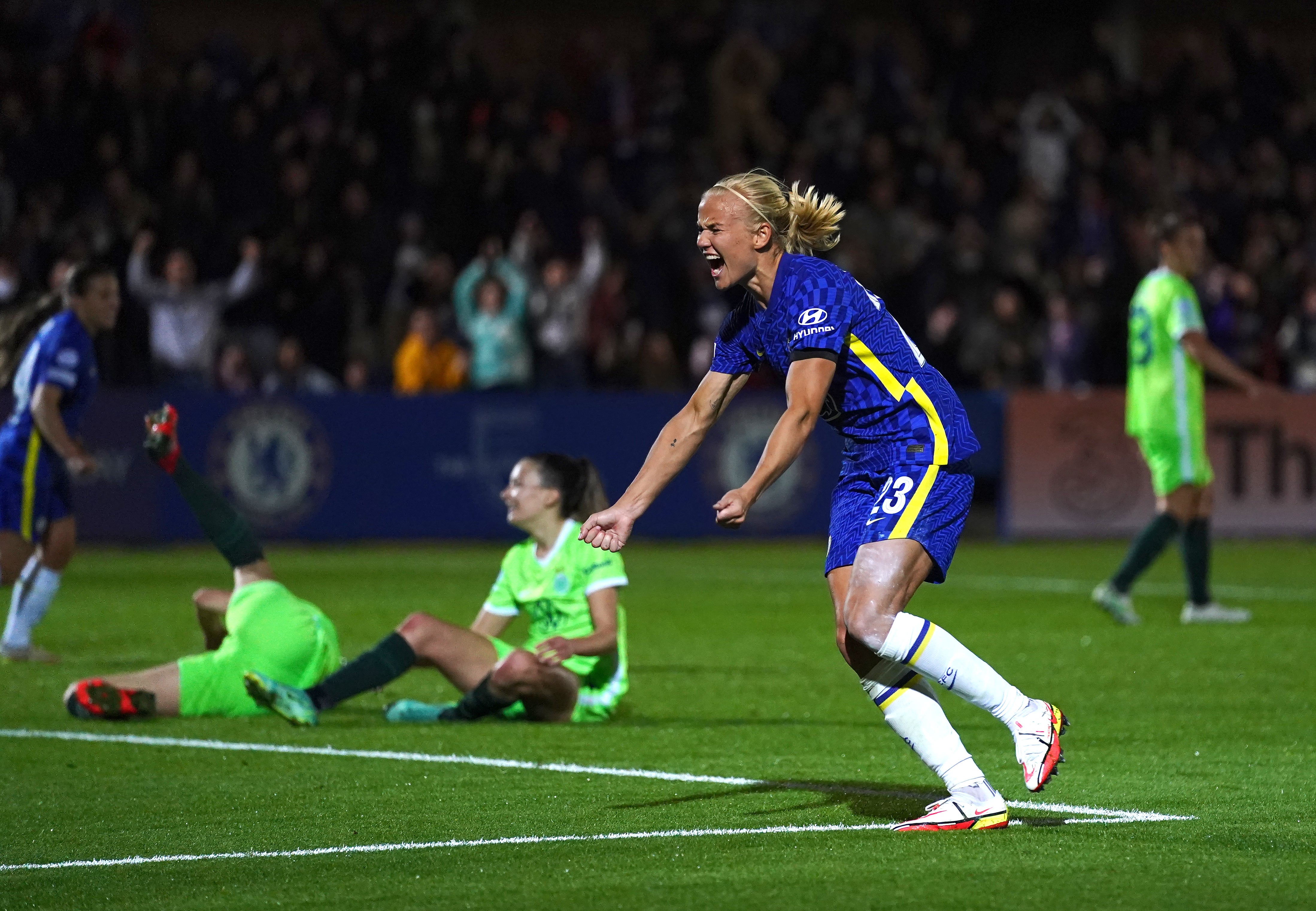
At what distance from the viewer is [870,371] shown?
6.06 m

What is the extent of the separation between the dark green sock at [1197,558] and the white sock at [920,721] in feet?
23.0

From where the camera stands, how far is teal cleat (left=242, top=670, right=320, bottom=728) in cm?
796

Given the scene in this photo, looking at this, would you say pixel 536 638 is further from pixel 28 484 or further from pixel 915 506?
pixel 28 484

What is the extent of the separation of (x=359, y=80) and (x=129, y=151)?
8.40 feet

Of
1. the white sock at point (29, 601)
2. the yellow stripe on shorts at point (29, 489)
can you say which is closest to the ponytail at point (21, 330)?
the yellow stripe on shorts at point (29, 489)

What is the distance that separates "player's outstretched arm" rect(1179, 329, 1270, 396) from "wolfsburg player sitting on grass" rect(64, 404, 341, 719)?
19.7 feet

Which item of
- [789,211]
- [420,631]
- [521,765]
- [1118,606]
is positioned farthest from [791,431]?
[1118,606]

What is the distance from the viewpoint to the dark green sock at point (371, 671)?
839cm

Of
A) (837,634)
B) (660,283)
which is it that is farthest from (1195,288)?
(837,634)

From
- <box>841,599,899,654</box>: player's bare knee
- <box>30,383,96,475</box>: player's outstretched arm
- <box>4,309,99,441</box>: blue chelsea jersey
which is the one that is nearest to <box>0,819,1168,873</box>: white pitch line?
<box>841,599,899,654</box>: player's bare knee

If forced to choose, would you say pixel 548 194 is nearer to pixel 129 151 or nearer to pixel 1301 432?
pixel 129 151

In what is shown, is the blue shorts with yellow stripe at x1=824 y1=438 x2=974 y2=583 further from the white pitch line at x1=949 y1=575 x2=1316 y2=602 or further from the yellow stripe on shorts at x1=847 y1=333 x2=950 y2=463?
the white pitch line at x1=949 y1=575 x2=1316 y2=602

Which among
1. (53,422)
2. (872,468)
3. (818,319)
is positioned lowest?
(53,422)

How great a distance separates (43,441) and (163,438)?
2.48 meters
